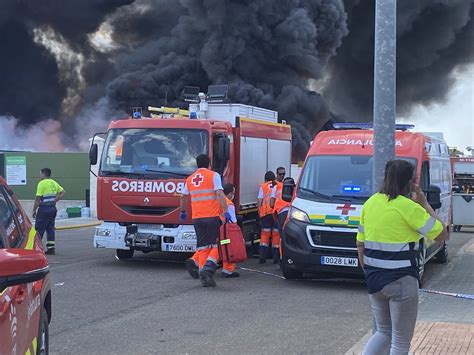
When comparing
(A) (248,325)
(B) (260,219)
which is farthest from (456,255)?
(A) (248,325)

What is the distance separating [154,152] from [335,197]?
3.07 metres

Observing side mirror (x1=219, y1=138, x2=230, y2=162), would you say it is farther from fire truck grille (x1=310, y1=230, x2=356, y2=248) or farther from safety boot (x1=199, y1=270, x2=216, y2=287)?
safety boot (x1=199, y1=270, x2=216, y2=287)

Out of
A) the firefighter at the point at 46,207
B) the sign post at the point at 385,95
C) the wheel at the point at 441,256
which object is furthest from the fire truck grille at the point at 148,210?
the sign post at the point at 385,95

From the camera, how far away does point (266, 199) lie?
12.8m

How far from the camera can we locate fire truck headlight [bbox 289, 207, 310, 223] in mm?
10106

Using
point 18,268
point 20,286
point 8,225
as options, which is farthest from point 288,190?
point 18,268

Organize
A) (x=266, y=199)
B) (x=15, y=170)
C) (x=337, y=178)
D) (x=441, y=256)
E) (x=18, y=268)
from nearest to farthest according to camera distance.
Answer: (x=18, y=268)
(x=337, y=178)
(x=266, y=199)
(x=441, y=256)
(x=15, y=170)

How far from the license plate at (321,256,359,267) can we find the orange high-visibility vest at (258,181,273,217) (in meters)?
2.94

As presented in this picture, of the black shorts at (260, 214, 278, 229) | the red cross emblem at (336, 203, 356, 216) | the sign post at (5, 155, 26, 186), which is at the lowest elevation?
the black shorts at (260, 214, 278, 229)

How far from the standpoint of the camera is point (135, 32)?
4925 cm

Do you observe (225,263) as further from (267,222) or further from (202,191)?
(267,222)

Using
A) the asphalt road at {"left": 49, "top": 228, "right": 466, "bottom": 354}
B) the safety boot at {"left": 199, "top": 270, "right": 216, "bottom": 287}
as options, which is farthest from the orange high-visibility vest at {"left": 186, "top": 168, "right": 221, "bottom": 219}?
the asphalt road at {"left": 49, "top": 228, "right": 466, "bottom": 354}

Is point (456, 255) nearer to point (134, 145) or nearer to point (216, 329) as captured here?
point (134, 145)

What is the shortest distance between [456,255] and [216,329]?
30.4 feet
